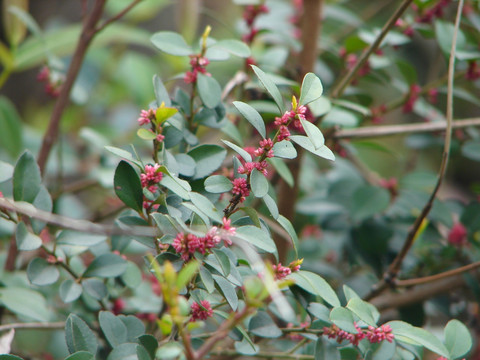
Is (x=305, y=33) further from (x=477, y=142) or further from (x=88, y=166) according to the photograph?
(x=88, y=166)

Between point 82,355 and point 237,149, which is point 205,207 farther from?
point 82,355

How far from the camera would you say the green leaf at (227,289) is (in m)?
0.46

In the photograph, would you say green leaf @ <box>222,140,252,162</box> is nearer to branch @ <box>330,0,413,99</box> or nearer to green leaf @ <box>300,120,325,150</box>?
green leaf @ <box>300,120,325,150</box>

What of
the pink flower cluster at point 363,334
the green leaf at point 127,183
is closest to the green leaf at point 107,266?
the green leaf at point 127,183

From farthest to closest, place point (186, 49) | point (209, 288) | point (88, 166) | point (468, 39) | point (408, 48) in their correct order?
1. point (408, 48)
2. point (88, 166)
3. point (468, 39)
4. point (186, 49)
5. point (209, 288)

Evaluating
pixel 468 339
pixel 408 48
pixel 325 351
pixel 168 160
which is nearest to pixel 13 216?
pixel 168 160

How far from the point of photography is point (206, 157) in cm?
54

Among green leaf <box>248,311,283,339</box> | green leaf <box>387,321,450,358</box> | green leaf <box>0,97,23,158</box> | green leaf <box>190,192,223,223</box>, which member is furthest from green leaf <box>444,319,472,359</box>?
green leaf <box>0,97,23,158</box>

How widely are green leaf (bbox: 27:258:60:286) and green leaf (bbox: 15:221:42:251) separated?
42mm

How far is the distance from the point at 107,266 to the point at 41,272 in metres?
0.07

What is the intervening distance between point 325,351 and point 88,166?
2.64 feet

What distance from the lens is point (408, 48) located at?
262 centimetres

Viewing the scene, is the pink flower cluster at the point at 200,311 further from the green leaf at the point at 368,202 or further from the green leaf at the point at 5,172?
the green leaf at the point at 368,202

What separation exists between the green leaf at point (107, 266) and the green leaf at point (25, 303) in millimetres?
100
